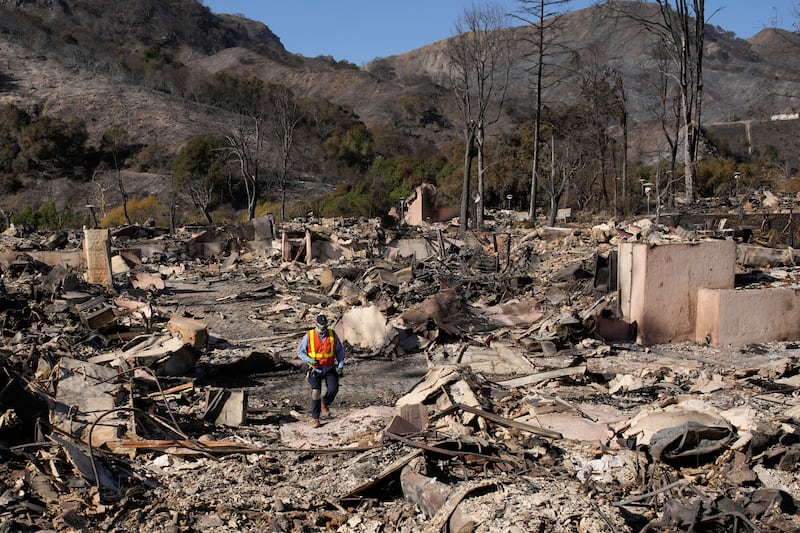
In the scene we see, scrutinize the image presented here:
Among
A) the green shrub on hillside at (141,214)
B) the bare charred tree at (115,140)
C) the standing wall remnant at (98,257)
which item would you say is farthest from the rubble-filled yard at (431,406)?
the bare charred tree at (115,140)

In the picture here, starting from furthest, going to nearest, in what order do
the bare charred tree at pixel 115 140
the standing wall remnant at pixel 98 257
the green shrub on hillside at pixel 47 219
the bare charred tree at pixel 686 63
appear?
the bare charred tree at pixel 115 140
the green shrub on hillside at pixel 47 219
the bare charred tree at pixel 686 63
the standing wall remnant at pixel 98 257

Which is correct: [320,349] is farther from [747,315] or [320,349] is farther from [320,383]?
[747,315]

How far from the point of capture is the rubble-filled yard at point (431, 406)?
457 centimetres

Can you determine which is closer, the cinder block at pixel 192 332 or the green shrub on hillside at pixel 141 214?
the cinder block at pixel 192 332

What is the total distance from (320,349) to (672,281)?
5244 millimetres

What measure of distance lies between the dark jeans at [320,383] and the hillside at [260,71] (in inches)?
756

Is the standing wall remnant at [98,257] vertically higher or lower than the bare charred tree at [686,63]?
lower

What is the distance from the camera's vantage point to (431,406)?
6.65 metres

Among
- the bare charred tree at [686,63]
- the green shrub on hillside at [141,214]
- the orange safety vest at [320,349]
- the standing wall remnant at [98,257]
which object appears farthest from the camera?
the green shrub on hillside at [141,214]

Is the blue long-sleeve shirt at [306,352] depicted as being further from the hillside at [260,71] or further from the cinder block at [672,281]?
the hillside at [260,71]

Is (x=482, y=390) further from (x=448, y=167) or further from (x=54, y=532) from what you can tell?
(x=448, y=167)

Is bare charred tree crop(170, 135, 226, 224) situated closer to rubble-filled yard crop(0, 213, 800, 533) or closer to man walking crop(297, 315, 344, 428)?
rubble-filled yard crop(0, 213, 800, 533)

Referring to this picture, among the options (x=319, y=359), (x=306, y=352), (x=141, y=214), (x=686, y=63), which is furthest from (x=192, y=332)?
(x=141, y=214)

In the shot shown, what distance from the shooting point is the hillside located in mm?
57188
